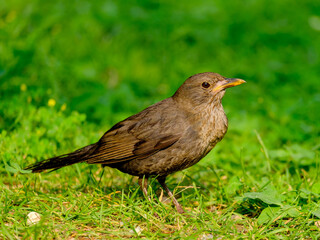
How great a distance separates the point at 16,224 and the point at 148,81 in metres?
4.70

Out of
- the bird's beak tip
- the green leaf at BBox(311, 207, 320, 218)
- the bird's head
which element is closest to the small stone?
the bird's head

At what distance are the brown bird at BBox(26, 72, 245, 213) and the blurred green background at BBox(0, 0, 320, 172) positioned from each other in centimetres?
75

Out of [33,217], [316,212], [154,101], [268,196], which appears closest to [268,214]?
[268,196]

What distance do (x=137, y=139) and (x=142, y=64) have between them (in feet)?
13.9

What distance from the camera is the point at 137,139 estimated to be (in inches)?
183

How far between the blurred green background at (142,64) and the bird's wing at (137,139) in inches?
29.6

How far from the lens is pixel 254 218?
426cm

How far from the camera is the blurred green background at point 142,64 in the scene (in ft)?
19.1

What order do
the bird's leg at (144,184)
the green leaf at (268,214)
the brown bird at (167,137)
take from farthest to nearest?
the bird's leg at (144,184)
the brown bird at (167,137)
the green leaf at (268,214)

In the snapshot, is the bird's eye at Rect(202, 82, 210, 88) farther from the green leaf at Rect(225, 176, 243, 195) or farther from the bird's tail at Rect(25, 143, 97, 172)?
the bird's tail at Rect(25, 143, 97, 172)

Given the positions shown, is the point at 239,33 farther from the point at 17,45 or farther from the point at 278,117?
the point at 17,45

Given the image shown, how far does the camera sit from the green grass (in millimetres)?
4094

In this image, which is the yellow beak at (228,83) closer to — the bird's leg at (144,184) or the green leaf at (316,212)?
the bird's leg at (144,184)

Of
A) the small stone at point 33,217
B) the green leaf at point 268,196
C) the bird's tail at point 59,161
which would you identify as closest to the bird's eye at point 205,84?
the green leaf at point 268,196
